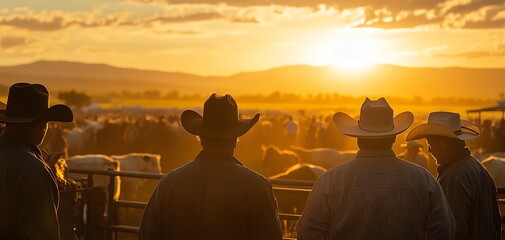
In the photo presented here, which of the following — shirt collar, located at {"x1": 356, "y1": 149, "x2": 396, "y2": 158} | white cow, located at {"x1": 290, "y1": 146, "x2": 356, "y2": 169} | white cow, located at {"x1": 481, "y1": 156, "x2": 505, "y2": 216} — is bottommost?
white cow, located at {"x1": 290, "y1": 146, "x2": 356, "y2": 169}

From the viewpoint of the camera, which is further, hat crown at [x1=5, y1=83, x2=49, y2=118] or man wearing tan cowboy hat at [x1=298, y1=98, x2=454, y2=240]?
hat crown at [x1=5, y1=83, x2=49, y2=118]

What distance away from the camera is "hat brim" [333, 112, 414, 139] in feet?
15.0

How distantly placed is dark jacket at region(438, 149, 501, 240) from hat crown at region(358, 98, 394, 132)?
0.87 metres

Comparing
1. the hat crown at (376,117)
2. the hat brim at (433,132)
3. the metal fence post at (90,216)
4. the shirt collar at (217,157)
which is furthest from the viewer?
the metal fence post at (90,216)

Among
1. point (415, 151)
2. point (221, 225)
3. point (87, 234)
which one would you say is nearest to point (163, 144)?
point (415, 151)

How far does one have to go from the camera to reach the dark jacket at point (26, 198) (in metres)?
4.43

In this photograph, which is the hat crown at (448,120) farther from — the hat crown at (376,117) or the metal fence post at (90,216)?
the metal fence post at (90,216)

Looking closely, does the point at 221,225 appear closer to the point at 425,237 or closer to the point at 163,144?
the point at 425,237

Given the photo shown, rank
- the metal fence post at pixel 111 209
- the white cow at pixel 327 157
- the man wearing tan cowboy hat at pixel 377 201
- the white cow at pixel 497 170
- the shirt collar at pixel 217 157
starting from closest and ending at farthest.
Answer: the man wearing tan cowboy hat at pixel 377 201 → the shirt collar at pixel 217 157 → the metal fence post at pixel 111 209 → the white cow at pixel 497 170 → the white cow at pixel 327 157

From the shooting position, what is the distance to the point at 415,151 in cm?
1592

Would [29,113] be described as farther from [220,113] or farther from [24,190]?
[220,113]

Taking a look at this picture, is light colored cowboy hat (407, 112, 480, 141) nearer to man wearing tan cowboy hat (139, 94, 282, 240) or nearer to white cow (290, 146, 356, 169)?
man wearing tan cowboy hat (139, 94, 282, 240)

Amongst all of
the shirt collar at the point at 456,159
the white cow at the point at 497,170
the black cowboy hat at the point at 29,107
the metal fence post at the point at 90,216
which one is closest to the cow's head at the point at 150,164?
the white cow at the point at 497,170

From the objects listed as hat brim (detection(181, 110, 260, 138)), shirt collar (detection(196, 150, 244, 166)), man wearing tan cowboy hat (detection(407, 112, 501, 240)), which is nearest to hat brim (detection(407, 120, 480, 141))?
man wearing tan cowboy hat (detection(407, 112, 501, 240))
